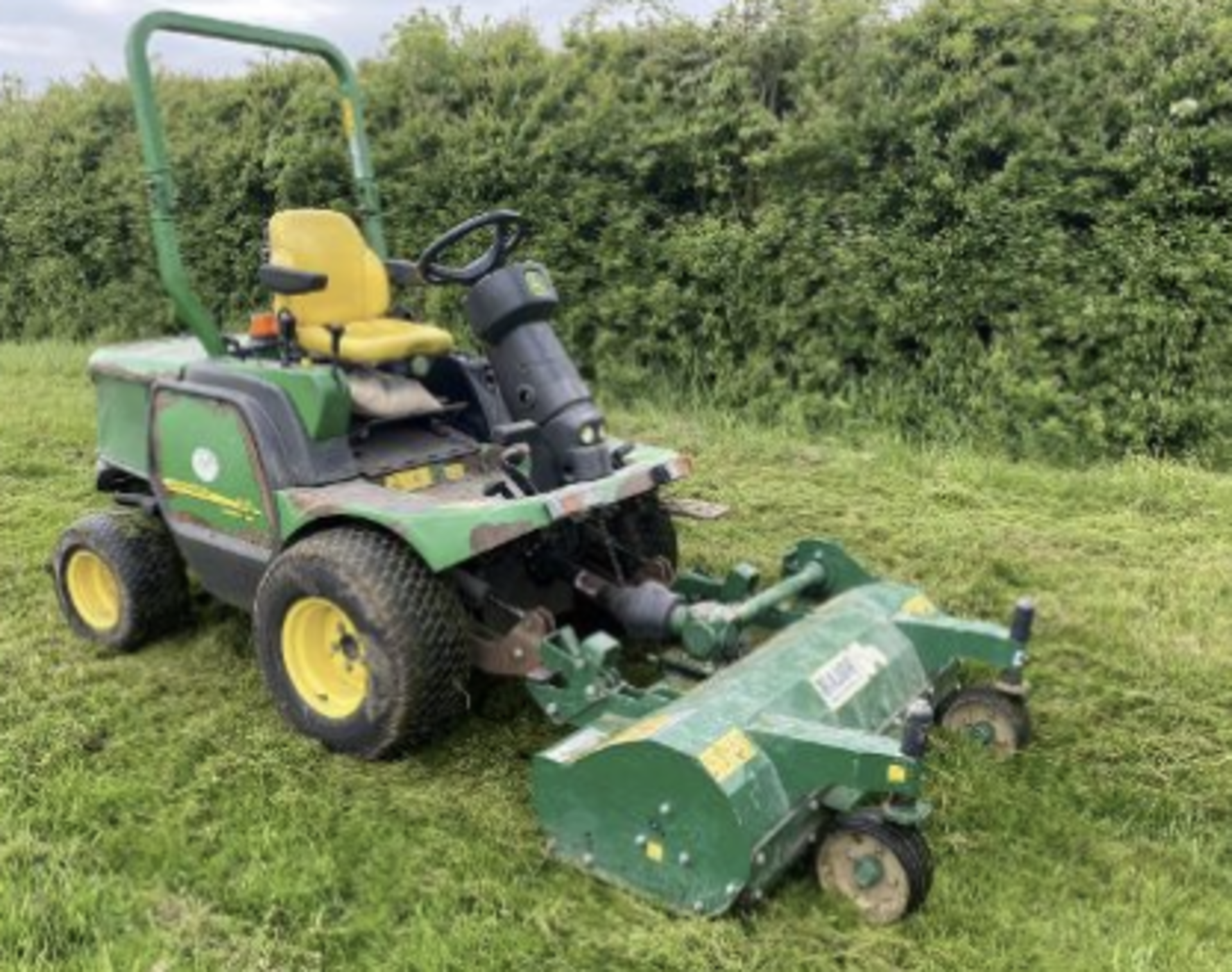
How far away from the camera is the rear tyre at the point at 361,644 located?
11.3ft

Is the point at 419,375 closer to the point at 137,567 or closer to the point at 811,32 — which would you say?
the point at 137,567

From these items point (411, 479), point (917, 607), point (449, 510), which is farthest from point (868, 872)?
point (411, 479)

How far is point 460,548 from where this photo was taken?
3.38 m

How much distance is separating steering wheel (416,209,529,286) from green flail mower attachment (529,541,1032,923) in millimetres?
1267

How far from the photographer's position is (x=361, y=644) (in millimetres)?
3508

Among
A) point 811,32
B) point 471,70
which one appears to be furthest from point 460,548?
point 471,70

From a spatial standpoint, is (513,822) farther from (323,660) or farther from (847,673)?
(847,673)

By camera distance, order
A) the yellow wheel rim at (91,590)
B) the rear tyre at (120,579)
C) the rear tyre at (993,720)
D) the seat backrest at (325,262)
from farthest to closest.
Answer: the yellow wheel rim at (91,590) → the rear tyre at (120,579) → the seat backrest at (325,262) → the rear tyre at (993,720)

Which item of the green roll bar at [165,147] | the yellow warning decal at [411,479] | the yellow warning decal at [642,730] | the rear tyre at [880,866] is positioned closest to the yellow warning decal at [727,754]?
the yellow warning decal at [642,730]

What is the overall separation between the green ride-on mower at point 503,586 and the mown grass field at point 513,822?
13cm

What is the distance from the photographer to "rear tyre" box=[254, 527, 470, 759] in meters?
3.43

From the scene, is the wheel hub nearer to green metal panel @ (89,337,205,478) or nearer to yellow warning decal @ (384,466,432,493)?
yellow warning decal @ (384,466,432,493)

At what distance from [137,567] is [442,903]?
1.97m

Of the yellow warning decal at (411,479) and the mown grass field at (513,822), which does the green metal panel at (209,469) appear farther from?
the mown grass field at (513,822)
